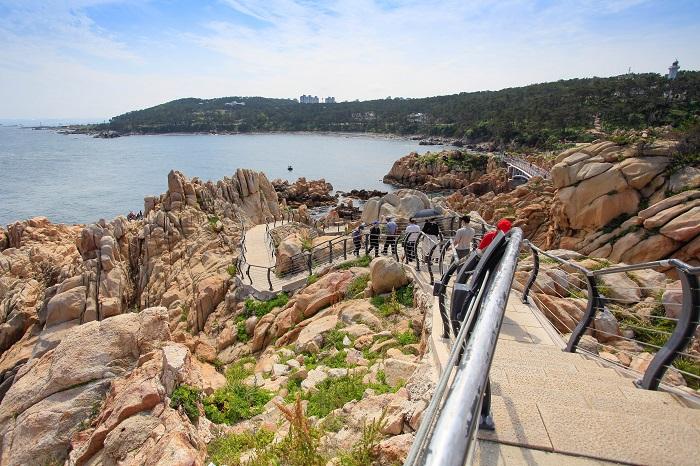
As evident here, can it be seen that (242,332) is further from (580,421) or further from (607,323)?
(580,421)

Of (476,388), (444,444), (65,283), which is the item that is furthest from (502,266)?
(65,283)

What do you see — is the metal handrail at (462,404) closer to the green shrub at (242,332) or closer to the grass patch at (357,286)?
the grass patch at (357,286)

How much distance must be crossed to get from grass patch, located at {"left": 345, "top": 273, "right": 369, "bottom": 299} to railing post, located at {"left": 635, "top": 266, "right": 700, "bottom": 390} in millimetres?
8017

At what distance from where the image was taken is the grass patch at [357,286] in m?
11.8

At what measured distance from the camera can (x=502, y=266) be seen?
8.85ft

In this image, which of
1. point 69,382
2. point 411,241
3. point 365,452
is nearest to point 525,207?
point 411,241

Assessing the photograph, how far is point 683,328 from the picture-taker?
400 centimetres

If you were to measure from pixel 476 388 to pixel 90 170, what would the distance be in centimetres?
9267

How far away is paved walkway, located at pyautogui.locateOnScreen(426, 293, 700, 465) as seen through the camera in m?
2.76

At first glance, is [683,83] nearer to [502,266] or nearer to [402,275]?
[402,275]

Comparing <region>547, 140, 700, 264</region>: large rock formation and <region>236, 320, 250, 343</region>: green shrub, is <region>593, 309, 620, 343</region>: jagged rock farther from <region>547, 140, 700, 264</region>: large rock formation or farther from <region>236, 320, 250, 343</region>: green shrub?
<region>547, 140, 700, 264</region>: large rock formation

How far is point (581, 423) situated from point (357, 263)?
37.0 ft

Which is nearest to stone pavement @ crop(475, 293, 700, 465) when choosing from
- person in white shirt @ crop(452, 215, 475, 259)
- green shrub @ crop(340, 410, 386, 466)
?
green shrub @ crop(340, 410, 386, 466)

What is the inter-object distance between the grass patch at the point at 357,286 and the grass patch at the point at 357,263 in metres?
1.47
